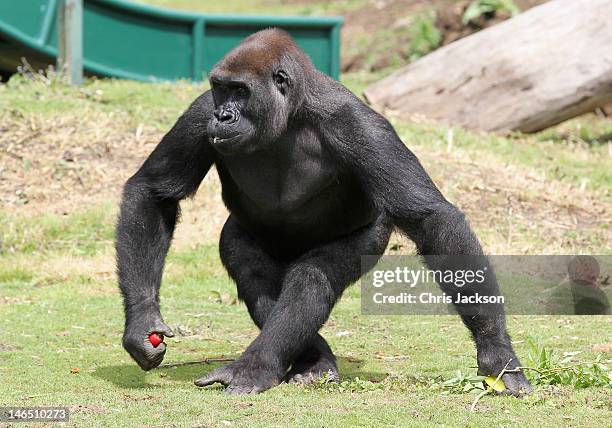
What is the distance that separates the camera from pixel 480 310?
523 centimetres

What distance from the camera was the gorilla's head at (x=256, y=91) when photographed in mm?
5254

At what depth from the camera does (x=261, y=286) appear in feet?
18.8

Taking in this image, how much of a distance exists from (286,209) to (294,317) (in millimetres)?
648

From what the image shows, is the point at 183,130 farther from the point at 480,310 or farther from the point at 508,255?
the point at 508,255

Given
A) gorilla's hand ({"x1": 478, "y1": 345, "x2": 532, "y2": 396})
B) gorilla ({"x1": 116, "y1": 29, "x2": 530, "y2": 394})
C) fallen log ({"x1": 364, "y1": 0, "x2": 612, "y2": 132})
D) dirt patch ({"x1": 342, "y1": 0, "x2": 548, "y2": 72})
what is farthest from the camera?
dirt patch ({"x1": 342, "y1": 0, "x2": 548, "y2": 72})

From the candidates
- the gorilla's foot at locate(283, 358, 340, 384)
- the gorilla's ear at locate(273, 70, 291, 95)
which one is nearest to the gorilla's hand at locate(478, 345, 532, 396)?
the gorilla's foot at locate(283, 358, 340, 384)

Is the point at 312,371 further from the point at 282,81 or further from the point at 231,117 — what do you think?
the point at 282,81

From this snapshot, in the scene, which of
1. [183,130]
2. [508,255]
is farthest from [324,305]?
[508,255]

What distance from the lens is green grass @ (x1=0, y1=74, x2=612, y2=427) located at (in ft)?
15.5

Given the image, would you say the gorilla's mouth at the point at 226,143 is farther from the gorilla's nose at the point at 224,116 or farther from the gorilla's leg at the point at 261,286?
the gorilla's leg at the point at 261,286

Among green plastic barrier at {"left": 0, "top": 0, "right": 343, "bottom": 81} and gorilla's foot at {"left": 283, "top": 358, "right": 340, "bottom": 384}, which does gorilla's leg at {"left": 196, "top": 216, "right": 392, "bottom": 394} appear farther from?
green plastic barrier at {"left": 0, "top": 0, "right": 343, "bottom": 81}

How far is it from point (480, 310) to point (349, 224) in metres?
0.97

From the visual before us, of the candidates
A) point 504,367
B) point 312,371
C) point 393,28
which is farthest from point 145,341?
point 393,28

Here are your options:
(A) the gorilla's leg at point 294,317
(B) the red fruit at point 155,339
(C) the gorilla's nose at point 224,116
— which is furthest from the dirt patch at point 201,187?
(C) the gorilla's nose at point 224,116
